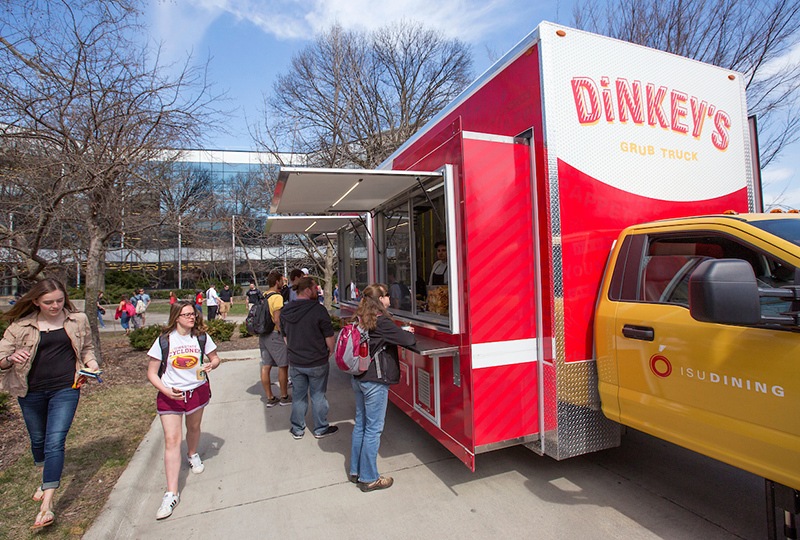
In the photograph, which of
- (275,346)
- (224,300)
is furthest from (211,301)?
(275,346)

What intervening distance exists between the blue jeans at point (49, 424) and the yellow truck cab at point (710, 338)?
154 inches

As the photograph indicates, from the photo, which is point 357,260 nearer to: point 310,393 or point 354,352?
point 310,393

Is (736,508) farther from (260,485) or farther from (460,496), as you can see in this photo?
(260,485)

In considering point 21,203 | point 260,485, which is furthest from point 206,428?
point 21,203

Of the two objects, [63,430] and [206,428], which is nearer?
[63,430]

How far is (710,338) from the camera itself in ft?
8.55

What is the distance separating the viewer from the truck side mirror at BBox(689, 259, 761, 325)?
7.06 ft

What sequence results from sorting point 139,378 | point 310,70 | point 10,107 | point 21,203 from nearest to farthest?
point 10,107 < point 21,203 < point 139,378 < point 310,70

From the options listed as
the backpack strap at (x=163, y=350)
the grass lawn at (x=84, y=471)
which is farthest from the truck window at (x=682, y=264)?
the grass lawn at (x=84, y=471)

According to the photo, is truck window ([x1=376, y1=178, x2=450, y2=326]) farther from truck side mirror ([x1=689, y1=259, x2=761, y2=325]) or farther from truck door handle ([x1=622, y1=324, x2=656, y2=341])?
truck side mirror ([x1=689, y1=259, x2=761, y2=325])

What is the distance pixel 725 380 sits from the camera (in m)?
2.54

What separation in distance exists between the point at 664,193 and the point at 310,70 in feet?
42.7

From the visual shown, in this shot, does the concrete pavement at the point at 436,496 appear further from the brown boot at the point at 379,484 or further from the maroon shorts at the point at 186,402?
the maroon shorts at the point at 186,402

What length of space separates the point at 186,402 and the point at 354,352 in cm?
141
